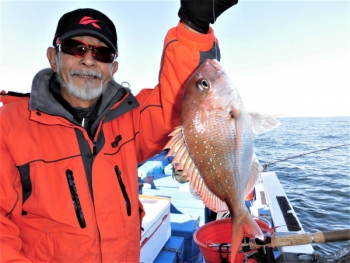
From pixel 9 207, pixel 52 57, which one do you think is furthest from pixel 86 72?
pixel 9 207

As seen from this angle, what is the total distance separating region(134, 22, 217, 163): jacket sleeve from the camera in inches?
71.2

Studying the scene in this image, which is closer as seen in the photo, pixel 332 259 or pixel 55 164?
pixel 55 164

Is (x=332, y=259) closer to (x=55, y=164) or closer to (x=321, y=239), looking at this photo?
(x=321, y=239)

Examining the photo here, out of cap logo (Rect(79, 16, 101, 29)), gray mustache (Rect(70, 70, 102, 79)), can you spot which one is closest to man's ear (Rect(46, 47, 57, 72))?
gray mustache (Rect(70, 70, 102, 79))

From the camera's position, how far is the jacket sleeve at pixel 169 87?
1.81m

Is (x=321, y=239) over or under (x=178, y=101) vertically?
under

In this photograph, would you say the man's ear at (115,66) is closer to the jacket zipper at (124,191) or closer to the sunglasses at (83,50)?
the sunglasses at (83,50)

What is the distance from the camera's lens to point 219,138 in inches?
67.0

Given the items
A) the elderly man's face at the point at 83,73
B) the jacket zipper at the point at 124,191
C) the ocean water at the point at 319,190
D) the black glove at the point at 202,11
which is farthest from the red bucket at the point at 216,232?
the ocean water at the point at 319,190

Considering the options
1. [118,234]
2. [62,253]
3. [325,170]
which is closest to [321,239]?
[118,234]

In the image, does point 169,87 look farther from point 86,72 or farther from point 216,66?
point 86,72

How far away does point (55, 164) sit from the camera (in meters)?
2.04

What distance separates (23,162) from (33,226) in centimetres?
Result: 49

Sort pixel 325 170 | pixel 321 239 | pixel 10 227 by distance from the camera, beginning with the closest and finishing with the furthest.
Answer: pixel 10 227, pixel 321 239, pixel 325 170
